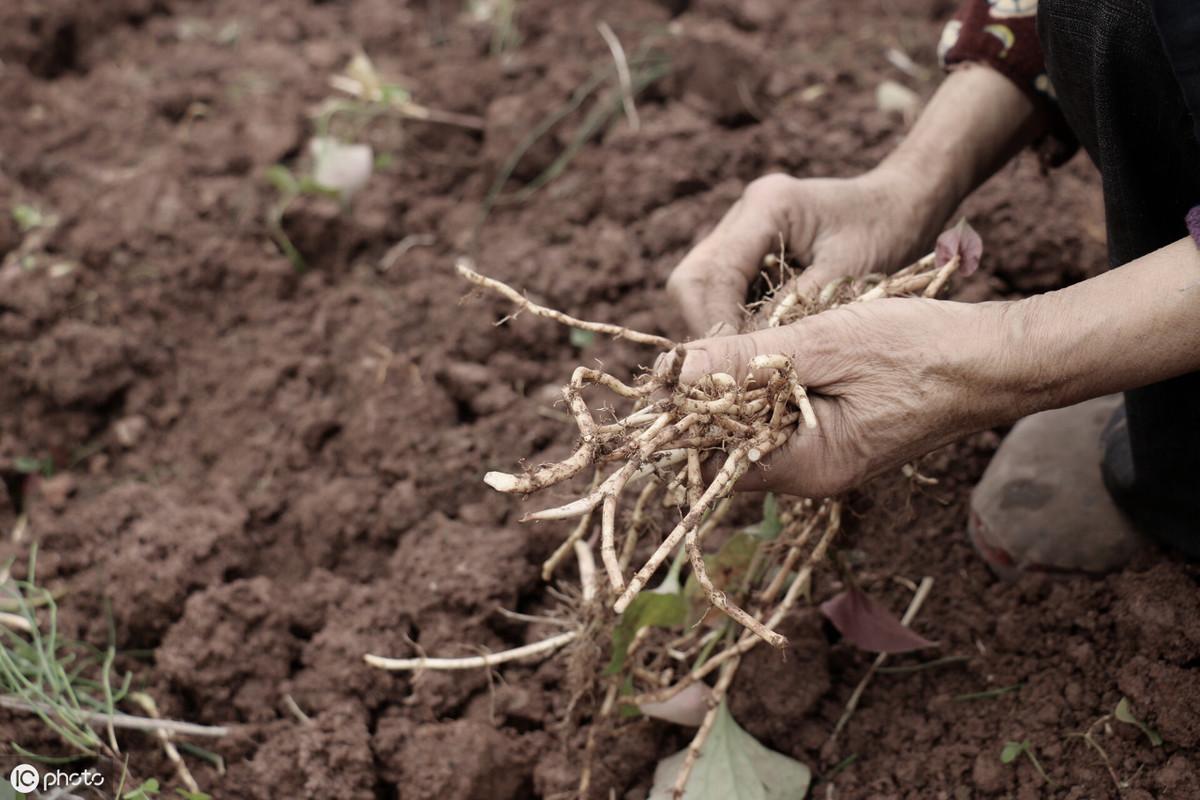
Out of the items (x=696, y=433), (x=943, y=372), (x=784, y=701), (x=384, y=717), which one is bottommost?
(x=384, y=717)

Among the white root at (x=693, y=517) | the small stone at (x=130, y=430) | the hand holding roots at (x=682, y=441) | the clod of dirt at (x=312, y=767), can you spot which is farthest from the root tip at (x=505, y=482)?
the small stone at (x=130, y=430)

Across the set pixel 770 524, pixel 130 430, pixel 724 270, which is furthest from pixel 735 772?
pixel 130 430

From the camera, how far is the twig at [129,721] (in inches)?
55.9

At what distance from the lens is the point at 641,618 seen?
1.39 m

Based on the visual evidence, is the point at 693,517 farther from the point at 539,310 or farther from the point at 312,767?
the point at 312,767

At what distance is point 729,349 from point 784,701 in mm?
550

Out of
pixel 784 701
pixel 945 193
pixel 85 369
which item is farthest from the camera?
pixel 85 369

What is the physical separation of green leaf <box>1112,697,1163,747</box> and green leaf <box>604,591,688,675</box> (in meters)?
0.54

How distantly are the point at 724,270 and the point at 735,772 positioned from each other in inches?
25.4

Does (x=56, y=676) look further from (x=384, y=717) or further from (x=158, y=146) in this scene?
(x=158, y=146)

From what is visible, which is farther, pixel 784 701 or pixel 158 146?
pixel 158 146

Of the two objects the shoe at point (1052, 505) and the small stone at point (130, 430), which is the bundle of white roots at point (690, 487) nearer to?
the shoe at point (1052, 505)

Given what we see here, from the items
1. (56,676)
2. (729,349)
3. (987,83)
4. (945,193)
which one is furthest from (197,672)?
(987,83)

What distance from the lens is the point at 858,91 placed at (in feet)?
7.86
